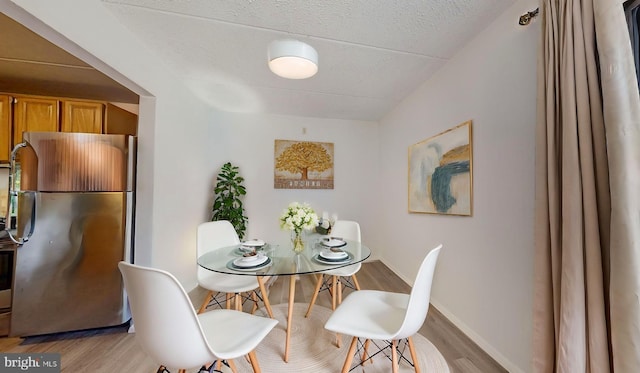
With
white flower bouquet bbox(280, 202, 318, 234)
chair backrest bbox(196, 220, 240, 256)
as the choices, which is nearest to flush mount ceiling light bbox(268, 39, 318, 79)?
white flower bouquet bbox(280, 202, 318, 234)

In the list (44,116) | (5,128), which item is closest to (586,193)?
(44,116)

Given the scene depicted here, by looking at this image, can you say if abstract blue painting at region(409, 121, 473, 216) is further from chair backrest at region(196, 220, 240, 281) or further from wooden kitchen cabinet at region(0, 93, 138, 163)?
wooden kitchen cabinet at region(0, 93, 138, 163)

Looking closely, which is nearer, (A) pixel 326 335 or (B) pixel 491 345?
(B) pixel 491 345

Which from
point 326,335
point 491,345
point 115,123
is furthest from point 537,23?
point 115,123

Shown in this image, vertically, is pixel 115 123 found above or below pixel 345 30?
below

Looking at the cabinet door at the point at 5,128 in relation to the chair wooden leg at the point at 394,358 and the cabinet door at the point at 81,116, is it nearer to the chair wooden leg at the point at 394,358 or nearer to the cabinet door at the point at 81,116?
the cabinet door at the point at 81,116

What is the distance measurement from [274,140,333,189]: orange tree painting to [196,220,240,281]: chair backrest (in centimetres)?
140

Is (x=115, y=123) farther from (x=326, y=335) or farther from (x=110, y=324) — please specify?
(x=326, y=335)

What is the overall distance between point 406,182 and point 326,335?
2.00 m

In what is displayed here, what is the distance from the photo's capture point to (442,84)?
2.25 meters

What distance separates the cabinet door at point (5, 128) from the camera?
6.81ft

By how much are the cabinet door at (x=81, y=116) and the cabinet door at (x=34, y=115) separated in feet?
0.25

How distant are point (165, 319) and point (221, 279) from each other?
42.7 inches

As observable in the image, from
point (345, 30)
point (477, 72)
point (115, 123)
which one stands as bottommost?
point (115, 123)
